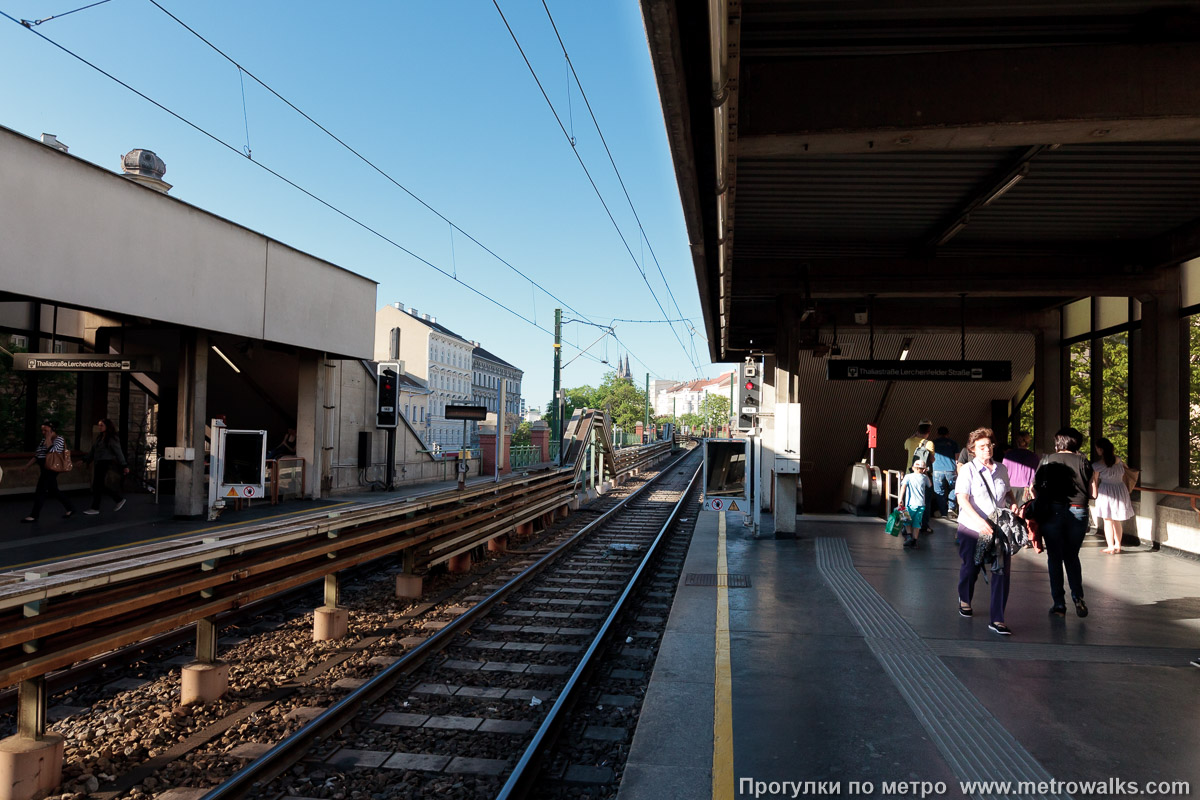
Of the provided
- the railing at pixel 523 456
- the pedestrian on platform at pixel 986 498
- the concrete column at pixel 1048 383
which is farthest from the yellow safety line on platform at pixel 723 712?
the railing at pixel 523 456

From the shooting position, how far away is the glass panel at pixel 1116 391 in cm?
1329

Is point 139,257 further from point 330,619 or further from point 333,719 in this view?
point 333,719

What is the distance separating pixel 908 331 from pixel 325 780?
15.1 metres

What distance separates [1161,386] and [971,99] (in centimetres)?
784

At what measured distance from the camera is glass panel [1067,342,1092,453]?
1457cm

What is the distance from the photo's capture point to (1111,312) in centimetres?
1370

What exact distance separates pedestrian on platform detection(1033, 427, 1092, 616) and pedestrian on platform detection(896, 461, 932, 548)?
4.23m

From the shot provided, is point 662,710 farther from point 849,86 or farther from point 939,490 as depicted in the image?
point 939,490

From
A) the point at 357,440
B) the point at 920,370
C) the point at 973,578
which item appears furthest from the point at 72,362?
the point at 973,578

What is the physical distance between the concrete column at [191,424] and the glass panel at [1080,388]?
52.8ft

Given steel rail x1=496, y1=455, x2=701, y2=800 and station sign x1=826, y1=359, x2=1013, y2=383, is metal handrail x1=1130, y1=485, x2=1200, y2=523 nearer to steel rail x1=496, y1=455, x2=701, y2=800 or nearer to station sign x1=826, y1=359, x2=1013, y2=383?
station sign x1=826, y1=359, x2=1013, y2=383

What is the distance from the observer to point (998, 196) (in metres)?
8.93

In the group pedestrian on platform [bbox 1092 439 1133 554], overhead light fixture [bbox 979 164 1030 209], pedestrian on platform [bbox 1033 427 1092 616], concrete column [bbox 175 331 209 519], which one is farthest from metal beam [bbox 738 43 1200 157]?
concrete column [bbox 175 331 209 519]

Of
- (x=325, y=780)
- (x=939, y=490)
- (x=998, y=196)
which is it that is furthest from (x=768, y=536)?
(x=325, y=780)
